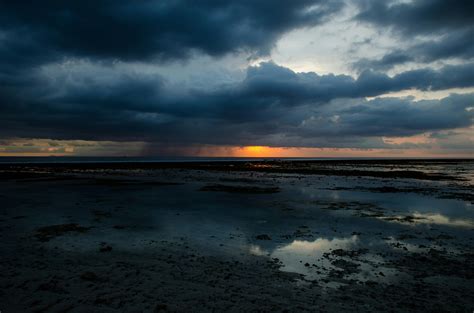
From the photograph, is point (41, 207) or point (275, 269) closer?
point (275, 269)

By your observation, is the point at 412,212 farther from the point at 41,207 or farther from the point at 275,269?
the point at 41,207

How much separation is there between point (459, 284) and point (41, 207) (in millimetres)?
24055

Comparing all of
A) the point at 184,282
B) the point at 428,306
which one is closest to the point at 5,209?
the point at 184,282

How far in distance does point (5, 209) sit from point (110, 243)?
13078 millimetres

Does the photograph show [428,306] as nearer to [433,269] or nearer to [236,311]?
[433,269]

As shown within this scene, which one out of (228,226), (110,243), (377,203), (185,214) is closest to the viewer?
(110,243)

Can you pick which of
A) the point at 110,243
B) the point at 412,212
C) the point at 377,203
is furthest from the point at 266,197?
the point at 110,243

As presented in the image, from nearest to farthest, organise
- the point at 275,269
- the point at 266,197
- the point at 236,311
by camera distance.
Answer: the point at 236,311 → the point at 275,269 → the point at 266,197

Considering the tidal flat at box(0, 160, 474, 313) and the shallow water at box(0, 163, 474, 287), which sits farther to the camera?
the shallow water at box(0, 163, 474, 287)

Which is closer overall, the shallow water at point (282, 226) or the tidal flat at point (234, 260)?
the tidal flat at point (234, 260)

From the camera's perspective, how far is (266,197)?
27.7 m

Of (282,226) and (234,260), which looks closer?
(234,260)

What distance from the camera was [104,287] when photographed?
8227 mm

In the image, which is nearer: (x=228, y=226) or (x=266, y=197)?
(x=228, y=226)
